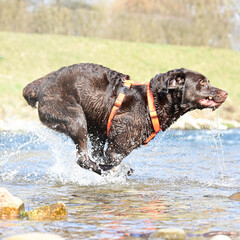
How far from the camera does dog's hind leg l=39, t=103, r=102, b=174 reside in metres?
5.84

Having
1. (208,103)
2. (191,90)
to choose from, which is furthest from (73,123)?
(208,103)

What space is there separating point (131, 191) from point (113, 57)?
24.9 meters

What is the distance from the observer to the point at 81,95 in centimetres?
590

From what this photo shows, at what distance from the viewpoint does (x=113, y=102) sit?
5844 millimetres

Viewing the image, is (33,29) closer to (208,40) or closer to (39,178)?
(208,40)

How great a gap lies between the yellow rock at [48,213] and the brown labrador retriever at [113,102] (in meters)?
1.61

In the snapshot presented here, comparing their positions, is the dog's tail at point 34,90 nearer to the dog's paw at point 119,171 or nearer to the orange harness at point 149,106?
the orange harness at point 149,106

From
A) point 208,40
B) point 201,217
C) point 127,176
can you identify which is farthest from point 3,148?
point 208,40

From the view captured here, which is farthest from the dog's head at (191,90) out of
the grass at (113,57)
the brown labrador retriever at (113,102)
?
the grass at (113,57)

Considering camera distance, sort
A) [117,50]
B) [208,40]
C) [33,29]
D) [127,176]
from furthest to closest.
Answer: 1. [208,40]
2. [33,29]
3. [117,50]
4. [127,176]

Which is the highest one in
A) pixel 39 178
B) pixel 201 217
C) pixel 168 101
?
pixel 168 101

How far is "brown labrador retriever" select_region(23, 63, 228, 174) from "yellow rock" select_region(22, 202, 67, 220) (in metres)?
1.61

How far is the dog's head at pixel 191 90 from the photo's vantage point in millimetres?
5680

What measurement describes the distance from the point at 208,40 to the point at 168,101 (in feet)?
107
